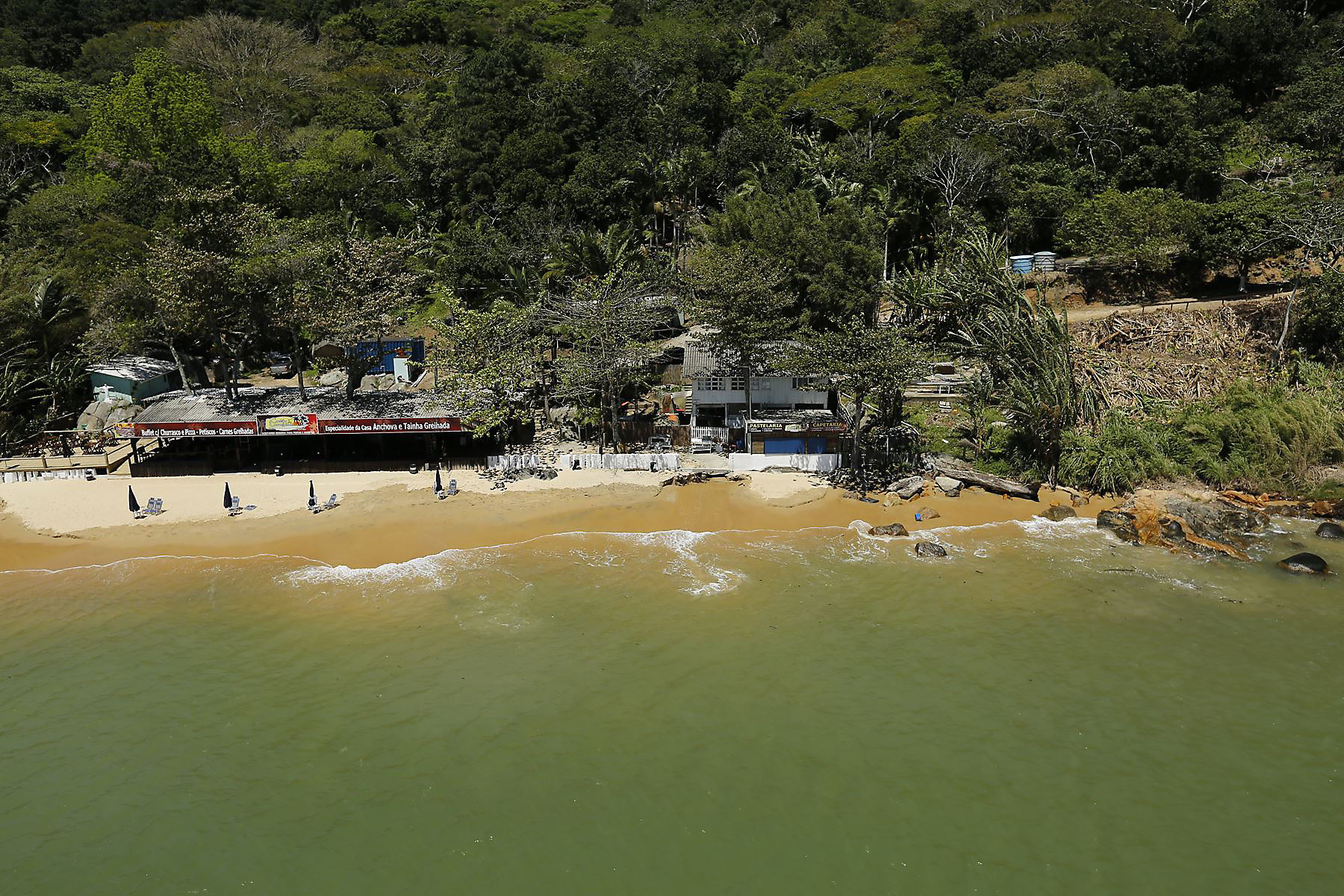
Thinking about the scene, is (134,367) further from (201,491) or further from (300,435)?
(300,435)

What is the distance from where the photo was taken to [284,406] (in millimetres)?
40688

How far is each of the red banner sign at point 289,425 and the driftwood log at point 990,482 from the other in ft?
93.2

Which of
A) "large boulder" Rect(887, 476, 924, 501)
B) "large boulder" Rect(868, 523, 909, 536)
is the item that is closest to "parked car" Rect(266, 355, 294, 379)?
"large boulder" Rect(887, 476, 924, 501)

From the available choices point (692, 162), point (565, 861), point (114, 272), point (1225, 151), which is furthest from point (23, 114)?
point (1225, 151)

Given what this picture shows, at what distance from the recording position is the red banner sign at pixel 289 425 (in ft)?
126

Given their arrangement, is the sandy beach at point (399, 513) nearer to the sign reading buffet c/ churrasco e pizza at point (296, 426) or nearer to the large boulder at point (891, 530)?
the large boulder at point (891, 530)

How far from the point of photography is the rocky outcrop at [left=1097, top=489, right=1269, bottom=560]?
31828 millimetres

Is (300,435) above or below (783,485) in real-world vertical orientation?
above

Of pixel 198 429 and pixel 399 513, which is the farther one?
pixel 198 429

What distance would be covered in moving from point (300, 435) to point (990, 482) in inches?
1223

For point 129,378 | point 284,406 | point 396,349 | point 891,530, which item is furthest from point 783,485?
point 129,378

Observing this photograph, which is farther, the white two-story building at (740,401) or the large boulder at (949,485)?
the white two-story building at (740,401)

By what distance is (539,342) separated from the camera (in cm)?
4103

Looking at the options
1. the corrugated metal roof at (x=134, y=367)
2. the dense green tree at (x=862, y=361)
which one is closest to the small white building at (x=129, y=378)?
the corrugated metal roof at (x=134, y=367)
